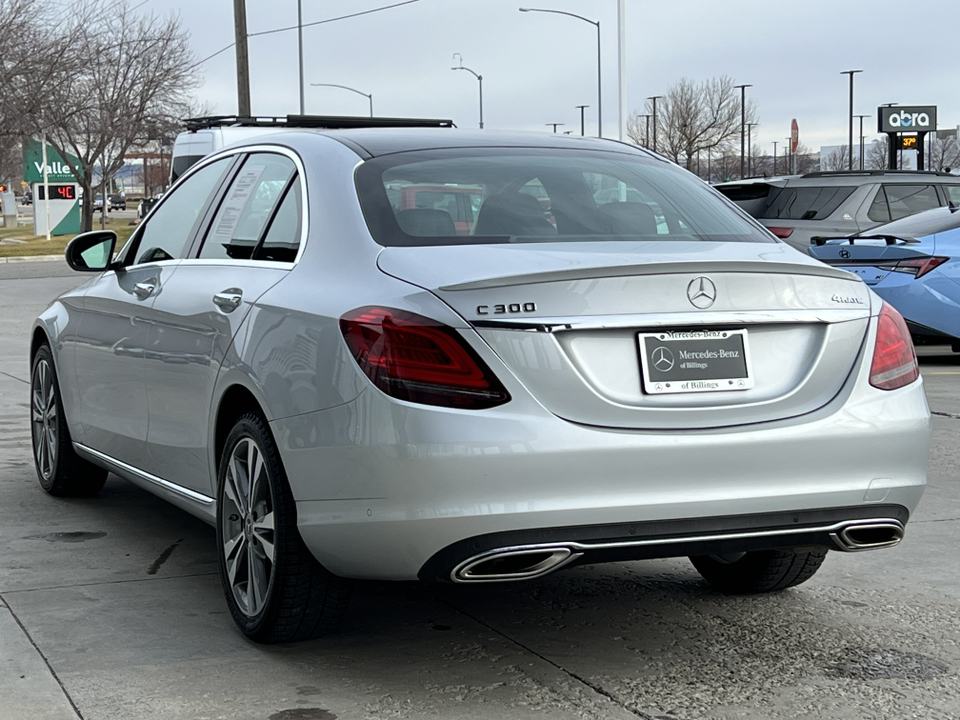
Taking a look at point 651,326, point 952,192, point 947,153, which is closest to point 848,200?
point 952,192

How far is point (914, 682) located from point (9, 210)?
246ft

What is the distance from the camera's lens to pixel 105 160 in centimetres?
5816

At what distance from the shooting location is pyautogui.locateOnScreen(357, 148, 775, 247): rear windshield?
14.3ft

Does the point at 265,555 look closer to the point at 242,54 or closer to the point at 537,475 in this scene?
the point at 537,475

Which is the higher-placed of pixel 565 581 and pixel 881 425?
pixel 881 425

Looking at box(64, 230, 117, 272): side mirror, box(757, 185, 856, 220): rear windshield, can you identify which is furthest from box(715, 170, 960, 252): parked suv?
box(64, 230, 117, 272): side mirror

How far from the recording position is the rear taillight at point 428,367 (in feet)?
12.3

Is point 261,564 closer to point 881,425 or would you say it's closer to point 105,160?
point 881,425

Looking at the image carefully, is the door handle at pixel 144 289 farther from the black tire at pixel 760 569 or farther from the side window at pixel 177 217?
the black tire at pixel 760 569

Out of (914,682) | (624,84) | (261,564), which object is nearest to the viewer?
(914,682)

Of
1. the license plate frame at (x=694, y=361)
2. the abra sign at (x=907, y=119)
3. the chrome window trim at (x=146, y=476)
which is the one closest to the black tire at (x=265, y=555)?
the chrome window trim at (x=146, y=476)

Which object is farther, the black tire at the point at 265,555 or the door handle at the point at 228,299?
the door handle at the point at 228,299

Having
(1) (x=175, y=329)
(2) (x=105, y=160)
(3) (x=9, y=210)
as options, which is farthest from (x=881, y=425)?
(3) (x=9, y=210)

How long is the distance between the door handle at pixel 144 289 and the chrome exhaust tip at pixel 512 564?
230 centimetres
